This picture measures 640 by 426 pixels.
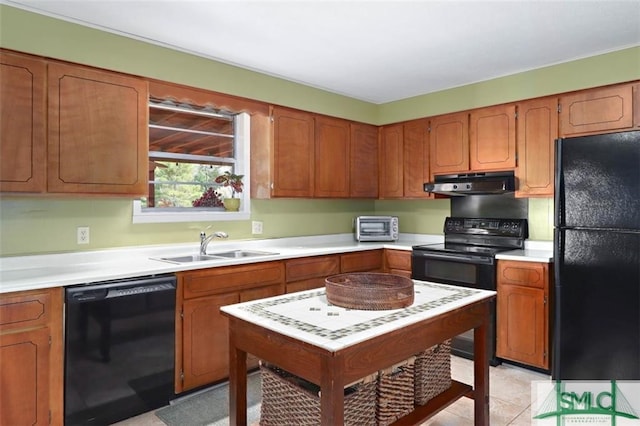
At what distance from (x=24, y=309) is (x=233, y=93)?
216 centimetres

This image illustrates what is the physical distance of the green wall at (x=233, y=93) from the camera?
8.35 feet

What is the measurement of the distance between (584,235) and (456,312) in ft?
4.22

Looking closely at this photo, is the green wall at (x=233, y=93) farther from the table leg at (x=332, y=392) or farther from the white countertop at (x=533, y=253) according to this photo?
the table leg at (x=332, y=392)

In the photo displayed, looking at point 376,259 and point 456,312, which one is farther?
point 376,259

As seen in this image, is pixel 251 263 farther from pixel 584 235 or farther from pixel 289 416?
pixel 584 235

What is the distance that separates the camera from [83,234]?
2.81 metres

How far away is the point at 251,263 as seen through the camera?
10.1 feet

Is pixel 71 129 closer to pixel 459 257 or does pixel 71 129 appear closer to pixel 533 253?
pixel 459 257

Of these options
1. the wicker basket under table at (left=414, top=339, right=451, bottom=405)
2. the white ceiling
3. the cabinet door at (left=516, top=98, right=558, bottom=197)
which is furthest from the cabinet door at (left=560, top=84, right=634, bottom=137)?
the wicker basket under table at (left=414, top=339, right=451, bottom=405)

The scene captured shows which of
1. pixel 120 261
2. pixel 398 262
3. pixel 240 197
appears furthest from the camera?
pixel 398 262

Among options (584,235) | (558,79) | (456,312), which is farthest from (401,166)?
(456,312)

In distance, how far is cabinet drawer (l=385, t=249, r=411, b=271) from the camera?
395 centimetres

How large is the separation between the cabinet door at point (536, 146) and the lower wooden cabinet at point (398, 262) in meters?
1.14

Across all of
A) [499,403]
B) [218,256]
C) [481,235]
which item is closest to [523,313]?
[499,403]
